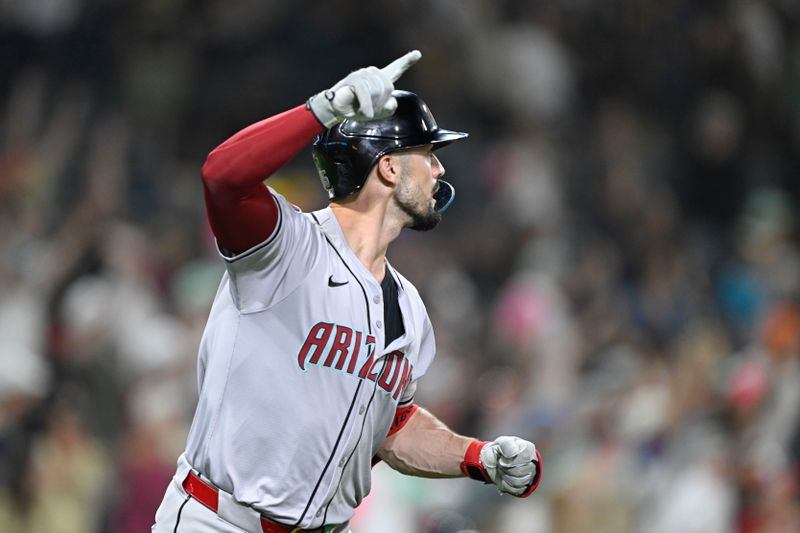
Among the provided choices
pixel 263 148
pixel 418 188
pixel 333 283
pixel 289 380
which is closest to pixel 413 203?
pixel 418 188

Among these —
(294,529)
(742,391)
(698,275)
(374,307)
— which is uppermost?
(698,275)

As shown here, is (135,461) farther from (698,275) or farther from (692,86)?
(692,86)

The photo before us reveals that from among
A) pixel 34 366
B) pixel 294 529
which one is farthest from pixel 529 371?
pixel 294 529

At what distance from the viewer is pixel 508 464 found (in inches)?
158

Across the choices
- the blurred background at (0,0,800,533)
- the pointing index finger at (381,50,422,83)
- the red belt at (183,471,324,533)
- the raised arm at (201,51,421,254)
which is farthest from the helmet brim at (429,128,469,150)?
the blurred background at (0,0,800,533)

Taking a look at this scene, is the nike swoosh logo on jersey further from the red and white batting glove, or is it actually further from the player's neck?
the red and white batting glove

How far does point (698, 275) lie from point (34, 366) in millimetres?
4976

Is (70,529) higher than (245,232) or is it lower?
lower

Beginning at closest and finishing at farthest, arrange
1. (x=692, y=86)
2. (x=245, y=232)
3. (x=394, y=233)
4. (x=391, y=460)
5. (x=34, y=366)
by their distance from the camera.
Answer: (x=245, y=232)
(x=394, y=233)
(x=391, y=460)
(x=34, y=366)
(x=692, y=86)

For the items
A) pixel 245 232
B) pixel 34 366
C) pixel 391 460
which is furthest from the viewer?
pixel 34 366

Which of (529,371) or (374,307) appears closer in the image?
(374,307)

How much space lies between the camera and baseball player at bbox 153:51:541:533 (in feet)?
11.2

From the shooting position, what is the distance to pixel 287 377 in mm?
3715

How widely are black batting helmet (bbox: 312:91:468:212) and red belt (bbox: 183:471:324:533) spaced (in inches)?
35.5
